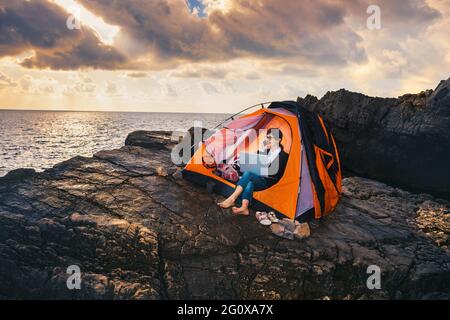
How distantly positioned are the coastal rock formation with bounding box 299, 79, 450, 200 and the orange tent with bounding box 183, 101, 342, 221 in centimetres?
565

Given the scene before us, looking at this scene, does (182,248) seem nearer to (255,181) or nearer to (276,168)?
(255,181)

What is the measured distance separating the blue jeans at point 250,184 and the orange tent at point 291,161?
0.53ft

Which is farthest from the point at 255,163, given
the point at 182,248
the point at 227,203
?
the point at 182,248

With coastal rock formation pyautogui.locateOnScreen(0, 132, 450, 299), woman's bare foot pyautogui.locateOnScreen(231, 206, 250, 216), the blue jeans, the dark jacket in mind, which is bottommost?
coastal rock formation pyautogui.locateOnScreen(0, 132, 450, 299)

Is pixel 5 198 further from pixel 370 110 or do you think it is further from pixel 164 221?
pixel 370 110

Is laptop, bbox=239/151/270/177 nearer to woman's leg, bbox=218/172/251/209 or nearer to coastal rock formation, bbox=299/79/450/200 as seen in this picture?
woman's leg, bbox=218/172/251/209

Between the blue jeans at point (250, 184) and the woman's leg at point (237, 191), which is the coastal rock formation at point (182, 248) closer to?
the woman's leg at point (237, 191)

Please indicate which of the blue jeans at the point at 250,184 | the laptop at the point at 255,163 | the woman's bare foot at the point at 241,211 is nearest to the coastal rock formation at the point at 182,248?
the woman's bare foot at the point at 241,211

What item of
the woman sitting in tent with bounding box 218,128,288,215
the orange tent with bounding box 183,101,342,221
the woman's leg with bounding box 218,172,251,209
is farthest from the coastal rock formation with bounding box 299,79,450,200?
the woman's leg with bounding box 218,172,251,209

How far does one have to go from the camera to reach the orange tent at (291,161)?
7.41 m

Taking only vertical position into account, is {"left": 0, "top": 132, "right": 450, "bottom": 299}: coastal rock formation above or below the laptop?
below

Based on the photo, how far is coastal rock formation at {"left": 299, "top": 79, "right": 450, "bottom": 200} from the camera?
11.9 meters
